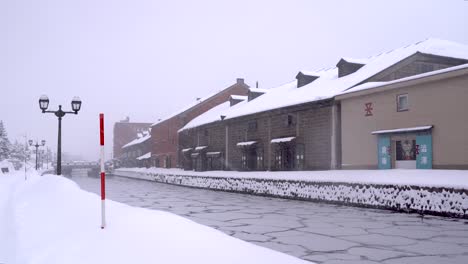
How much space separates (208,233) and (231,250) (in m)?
1.04

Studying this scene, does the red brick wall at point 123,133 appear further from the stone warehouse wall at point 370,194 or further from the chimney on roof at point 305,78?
the stone warehouse wall at point 370,194

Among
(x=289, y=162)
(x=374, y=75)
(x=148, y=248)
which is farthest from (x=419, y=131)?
(x=148, y=248)

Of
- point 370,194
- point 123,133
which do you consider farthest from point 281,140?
point 123,133

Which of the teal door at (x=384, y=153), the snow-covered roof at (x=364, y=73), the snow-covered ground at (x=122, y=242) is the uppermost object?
the snow-covered roof at (x=364, y=73)

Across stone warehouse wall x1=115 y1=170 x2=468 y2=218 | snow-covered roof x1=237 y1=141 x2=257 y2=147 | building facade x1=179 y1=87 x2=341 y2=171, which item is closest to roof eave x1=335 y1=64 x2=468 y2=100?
building facade x1=179 y1=87 x2=341 y2=171

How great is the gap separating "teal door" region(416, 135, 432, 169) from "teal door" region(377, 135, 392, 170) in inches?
55.7

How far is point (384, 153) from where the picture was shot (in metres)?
18.7

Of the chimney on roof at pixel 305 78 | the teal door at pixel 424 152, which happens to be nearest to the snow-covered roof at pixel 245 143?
the chimney on roof at pixel 305 78

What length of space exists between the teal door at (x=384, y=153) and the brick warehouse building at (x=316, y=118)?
2.27ft

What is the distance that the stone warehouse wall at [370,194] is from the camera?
11625mm

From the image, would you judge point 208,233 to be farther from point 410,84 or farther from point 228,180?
point 228,180

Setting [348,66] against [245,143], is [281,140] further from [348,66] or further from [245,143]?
[348,66]

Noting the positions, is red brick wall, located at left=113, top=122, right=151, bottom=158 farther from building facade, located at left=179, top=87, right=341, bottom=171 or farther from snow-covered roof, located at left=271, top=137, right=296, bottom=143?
snow-covered roof, located at left=271, top=137, right=296, bottom=143

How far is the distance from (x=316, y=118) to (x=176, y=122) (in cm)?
2785
